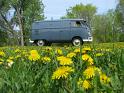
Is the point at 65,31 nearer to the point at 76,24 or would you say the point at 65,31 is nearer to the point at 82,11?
the point at 76,24

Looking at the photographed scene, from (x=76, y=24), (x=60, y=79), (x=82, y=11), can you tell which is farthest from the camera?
(x=82, y=11)

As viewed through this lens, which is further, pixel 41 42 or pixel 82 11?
pixel 82 11

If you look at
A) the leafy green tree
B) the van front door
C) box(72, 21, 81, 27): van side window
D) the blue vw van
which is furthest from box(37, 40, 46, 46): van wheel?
the leafy green tree

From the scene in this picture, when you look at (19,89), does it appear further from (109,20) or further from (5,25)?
(109,20)

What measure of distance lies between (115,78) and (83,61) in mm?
984

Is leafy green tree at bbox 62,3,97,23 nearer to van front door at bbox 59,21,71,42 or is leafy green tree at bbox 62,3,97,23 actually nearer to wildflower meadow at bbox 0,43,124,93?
van front door at bbox 59,21,71,42

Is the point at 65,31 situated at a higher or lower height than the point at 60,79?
lower

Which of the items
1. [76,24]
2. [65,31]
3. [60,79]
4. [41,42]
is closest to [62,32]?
[65,31]

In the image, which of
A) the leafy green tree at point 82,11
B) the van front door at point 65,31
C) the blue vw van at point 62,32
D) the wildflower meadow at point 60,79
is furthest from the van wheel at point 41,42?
the leafy green tree at point 82,11

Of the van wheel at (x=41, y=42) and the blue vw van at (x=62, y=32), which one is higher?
the blue vw van at (x=62, y=32)

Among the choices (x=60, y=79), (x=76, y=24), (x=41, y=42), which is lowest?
(x=41, y=42)

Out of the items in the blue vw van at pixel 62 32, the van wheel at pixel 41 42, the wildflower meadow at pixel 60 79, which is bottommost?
the van wheel at pixel 41 42

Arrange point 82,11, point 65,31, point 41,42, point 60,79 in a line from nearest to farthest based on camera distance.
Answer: point 60,79 → point 65,31 → point 41,42 → point 82,11

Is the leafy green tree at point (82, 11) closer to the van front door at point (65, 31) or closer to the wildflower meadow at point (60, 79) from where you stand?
the van front door at point (65, 31)
